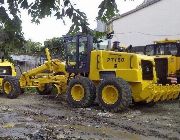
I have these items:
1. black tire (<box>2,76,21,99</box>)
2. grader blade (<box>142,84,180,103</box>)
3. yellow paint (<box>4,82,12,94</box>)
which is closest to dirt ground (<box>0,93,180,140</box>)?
grader blade (<box>142,84,180,103</box>)

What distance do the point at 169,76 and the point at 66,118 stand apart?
18.5ft

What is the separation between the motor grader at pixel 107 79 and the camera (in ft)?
41.6

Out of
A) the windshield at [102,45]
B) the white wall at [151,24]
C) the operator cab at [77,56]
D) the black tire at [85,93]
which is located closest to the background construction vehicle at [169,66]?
the windshield at [102,45]

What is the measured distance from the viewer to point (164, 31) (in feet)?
A: 96.5

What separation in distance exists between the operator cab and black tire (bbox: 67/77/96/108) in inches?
30.8

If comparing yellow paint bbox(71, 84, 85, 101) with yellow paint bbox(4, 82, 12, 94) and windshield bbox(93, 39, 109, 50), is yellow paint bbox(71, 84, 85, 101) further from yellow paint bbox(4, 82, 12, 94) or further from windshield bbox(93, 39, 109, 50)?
yellow paint bbox(4, 82, 12, 94)

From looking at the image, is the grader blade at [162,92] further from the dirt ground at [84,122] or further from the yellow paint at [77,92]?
the yellow paint at [77,92]

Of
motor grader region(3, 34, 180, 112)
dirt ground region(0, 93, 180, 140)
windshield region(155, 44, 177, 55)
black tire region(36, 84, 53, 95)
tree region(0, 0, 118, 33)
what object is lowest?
dirt ground region(0, 93, 180, 140)

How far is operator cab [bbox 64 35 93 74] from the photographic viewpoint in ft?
47.1

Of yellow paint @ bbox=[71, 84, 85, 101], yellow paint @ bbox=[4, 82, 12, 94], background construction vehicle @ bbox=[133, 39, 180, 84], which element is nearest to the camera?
yellow paint @ bbox=[71, 84, 85, 101]

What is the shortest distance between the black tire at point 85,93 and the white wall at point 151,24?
14.9m

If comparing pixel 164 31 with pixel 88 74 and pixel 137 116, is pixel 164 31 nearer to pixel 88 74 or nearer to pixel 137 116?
pixel 88 74

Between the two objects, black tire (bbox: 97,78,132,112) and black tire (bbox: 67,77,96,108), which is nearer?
black tire (bbox: 97,78,132,112)

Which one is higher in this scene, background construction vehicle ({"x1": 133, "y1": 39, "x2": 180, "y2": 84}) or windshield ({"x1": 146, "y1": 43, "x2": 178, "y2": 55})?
windshield ({"x1": 146, "y1": 43, "x2": 178, "y2": 55})
